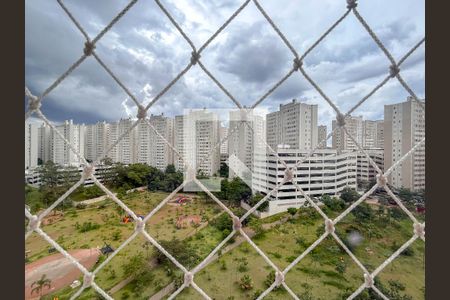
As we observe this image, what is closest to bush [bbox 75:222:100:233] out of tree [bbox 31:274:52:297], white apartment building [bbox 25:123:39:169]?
tree [bbox 31:274:52:297]

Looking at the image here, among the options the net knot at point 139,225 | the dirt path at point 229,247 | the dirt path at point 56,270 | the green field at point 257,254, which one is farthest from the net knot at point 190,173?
the dirt path at point 56,270

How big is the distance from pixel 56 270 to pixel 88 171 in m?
4.96

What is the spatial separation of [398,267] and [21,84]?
538cm

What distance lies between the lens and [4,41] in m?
0.35

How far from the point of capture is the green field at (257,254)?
356 centimetres

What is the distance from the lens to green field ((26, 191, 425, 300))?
11.7 ft

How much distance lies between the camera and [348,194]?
579 cm

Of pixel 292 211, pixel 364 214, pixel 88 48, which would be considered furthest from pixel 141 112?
pixel 364 214

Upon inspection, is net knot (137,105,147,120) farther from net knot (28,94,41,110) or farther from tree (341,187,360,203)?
tree (341,187,360,203)

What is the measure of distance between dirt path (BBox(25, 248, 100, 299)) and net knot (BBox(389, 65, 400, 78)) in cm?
426

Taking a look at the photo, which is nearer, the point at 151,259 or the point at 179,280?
the point at 179,280

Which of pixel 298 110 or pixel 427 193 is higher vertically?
pixel 298 110

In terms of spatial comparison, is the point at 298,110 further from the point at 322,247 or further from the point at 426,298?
the point at 426,298

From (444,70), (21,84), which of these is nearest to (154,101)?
(21,84)
